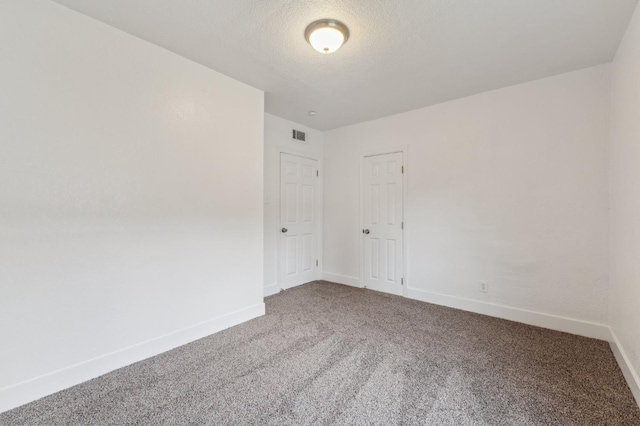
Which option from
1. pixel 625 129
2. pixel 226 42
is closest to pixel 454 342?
pixel 625 129

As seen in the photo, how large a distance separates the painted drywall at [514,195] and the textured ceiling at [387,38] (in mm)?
338

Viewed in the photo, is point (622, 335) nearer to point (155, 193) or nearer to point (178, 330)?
point (178, 330)

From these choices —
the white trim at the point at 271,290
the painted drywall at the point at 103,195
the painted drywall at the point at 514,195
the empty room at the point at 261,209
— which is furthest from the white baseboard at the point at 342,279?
the painted drywall at the point at 103,195

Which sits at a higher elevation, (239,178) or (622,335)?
(239,178)

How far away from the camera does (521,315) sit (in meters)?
2.90

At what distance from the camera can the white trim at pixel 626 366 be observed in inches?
67.4

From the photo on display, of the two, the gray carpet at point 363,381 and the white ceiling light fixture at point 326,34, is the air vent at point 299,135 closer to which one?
the white ceiling light fixture at point 326,34

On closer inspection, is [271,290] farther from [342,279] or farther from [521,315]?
[521,315]

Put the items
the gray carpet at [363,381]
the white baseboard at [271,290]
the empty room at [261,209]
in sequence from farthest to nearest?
the white baseboard at [271,290] < the empty room at [261,209] < the gray carpet at [363,381]

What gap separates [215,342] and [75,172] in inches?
69.0

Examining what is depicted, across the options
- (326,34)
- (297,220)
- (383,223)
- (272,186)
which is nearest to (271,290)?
(297,220)

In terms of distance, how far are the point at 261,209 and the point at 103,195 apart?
143 cm

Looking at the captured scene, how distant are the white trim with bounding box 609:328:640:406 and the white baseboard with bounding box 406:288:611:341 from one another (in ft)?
0.55

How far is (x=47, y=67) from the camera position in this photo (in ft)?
5.84
